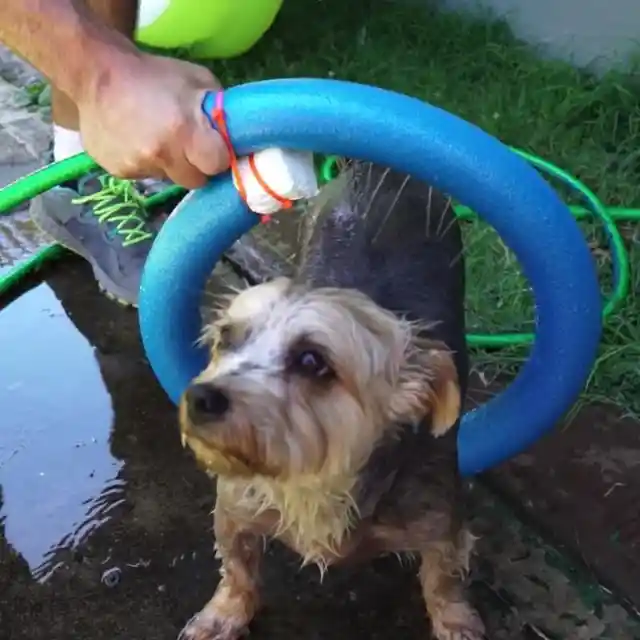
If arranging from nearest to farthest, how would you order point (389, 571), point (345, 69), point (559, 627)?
point (559, 627) → point (389, 571) → point (345, 69)

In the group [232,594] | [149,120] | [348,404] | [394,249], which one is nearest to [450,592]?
[232,594]

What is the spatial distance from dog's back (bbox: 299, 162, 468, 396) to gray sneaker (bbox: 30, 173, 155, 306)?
1064mm

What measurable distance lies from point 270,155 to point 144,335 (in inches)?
27.5

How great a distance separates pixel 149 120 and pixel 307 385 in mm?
563

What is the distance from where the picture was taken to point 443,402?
2.12 metres

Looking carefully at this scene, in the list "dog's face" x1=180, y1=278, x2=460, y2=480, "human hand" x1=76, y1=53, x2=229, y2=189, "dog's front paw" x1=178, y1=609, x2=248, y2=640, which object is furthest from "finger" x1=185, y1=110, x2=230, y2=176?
"dog's front paw" x1=178, y1=609, x2=248, y2=640

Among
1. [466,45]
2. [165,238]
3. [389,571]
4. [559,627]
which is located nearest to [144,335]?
[165,238]

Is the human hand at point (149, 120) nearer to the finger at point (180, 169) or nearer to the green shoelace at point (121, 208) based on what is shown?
the finger at point (180, 169)

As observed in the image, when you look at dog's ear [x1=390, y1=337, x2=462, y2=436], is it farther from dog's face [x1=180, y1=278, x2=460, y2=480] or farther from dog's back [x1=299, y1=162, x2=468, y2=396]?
dog's back [x1=299, y1=162, x2=468, y2=396]

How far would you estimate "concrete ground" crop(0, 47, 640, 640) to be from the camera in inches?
99.0

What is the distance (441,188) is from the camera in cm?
Answer: 215

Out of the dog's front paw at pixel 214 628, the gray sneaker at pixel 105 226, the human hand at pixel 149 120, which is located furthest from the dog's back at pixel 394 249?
the gray sneaker at pixel 105 226

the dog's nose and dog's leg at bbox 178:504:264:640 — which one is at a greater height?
the dog's nose

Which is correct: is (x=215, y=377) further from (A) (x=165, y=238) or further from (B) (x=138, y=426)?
(B) (x=138, y=426)
